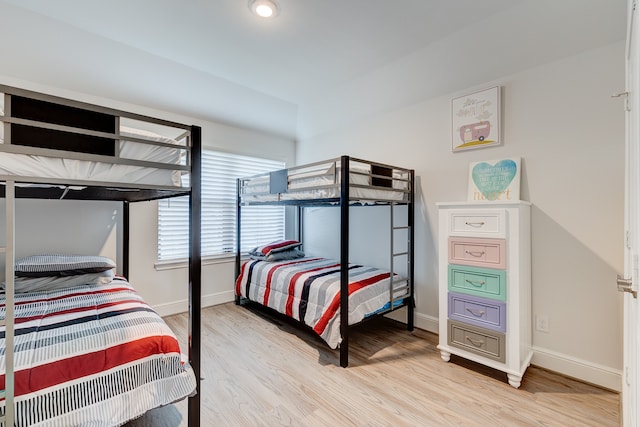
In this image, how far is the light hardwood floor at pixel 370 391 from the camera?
163cm

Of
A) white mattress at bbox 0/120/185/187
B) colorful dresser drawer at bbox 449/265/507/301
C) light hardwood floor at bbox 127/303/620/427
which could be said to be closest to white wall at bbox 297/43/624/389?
light hardwood floor at bbox 127/303/620/427

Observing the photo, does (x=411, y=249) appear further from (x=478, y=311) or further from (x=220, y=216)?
(x=220, y=216)

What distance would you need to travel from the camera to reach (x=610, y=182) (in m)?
1.91

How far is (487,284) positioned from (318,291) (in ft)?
4.20

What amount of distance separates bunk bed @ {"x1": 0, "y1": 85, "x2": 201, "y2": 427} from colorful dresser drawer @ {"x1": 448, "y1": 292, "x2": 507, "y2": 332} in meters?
1.80

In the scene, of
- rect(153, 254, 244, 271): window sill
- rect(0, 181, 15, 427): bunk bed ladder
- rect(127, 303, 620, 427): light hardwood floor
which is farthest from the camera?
rect(153, 254, 244, 271): window sill

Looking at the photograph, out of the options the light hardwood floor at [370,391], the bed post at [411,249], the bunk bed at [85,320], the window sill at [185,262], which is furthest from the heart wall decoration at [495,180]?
the window sill at [185,262]

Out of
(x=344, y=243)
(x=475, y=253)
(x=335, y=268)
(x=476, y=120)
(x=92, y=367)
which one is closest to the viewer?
(x=92, y=367)

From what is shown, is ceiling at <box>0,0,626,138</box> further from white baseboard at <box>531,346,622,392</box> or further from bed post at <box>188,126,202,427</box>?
white baseboard at <box>531,346,622,392</box>

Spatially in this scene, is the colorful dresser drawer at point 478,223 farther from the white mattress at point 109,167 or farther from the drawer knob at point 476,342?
the white mattress at point 109,167

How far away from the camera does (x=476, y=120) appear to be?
248cm

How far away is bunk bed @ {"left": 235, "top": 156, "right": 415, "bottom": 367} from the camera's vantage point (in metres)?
2.27

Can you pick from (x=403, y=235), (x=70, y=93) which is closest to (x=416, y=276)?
(x=403, y=235)

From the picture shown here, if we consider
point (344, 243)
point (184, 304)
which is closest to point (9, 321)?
point (344, 243)
